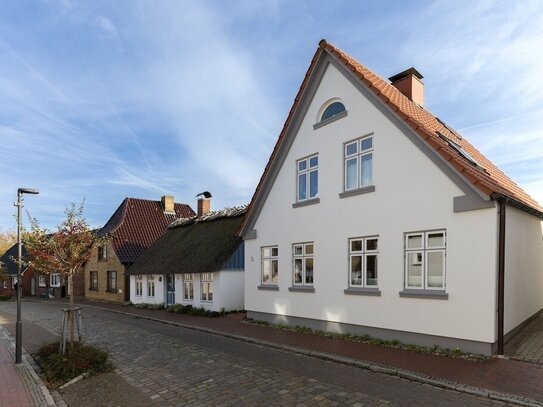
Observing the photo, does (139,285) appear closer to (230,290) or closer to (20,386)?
(230,290)

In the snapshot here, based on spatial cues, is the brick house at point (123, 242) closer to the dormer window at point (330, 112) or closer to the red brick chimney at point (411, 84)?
the dormer window at point (330, 112)

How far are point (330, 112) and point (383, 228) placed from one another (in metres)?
4.46

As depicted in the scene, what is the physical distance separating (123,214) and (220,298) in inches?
612

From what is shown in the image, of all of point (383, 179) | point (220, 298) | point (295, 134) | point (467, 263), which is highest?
point (295, 134)

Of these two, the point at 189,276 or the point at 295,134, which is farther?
the point at 189,276

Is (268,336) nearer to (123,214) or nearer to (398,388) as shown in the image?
(398,388)

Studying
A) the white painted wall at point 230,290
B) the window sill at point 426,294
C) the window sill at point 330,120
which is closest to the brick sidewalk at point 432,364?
the window sill at point 426,294

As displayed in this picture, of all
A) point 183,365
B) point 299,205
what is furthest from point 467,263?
point 183,365

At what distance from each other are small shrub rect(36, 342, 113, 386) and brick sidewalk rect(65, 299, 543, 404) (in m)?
4.51

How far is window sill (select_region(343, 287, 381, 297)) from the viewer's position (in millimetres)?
11134

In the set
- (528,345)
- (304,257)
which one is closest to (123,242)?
(304,257)

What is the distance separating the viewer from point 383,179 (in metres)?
11.3

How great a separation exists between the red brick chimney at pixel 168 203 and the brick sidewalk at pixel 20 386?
23.0 metres

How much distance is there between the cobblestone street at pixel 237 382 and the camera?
6.92 m
